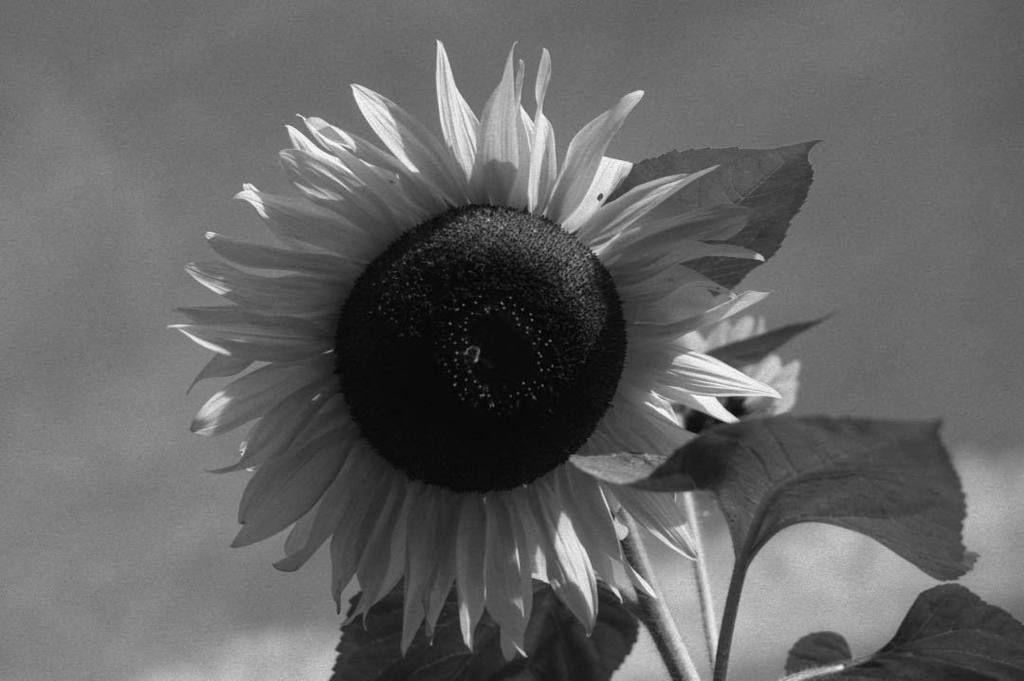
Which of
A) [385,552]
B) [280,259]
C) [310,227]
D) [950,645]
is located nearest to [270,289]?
[280,259]

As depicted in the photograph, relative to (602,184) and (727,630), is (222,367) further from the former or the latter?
(727,630)

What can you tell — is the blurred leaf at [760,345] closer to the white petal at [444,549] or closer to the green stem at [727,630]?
the green stem at [727,630]

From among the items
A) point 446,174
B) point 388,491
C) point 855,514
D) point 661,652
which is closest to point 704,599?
point 661,652

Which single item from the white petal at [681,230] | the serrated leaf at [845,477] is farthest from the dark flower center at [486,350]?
the serrated leaf at [845,477]

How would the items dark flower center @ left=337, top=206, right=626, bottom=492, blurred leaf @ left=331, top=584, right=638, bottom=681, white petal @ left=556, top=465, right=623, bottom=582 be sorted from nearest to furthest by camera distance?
1. dark flower center @ left=337, top=206, right=626, bottom=492
2. white petal @ left=556, top=465, right=623, bottom=582
3. blurred leaf @ left=331, top=584, right=638, bottom=681

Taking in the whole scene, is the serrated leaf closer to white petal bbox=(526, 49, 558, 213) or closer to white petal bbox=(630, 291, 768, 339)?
white petal bbox=(630, 291, 768, 339)

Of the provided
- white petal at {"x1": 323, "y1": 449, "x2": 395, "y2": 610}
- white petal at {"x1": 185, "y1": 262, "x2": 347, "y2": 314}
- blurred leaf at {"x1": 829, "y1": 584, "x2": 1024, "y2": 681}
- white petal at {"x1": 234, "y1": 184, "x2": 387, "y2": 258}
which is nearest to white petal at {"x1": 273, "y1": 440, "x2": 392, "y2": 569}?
white petal at {"x1": 323, "y1": 449, "x2": 395, "y2": 610}

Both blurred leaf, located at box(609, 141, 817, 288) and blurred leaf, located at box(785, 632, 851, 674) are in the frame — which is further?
blurred leaf, located at box(785, 632, 851, 674)
